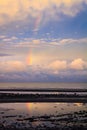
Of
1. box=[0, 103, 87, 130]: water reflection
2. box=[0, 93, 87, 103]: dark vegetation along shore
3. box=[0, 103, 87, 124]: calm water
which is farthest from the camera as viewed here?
box=[0, 93, 87, 103]: dark vegetation along shore

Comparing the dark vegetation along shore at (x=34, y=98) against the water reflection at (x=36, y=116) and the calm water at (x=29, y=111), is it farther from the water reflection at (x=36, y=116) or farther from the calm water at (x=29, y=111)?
the water reflection at (x=36, y=116)

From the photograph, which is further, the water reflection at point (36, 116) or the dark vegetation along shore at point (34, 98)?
the dark vegetation along shore at point (34, 98)

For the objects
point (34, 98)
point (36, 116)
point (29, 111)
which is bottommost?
point (36, 116)

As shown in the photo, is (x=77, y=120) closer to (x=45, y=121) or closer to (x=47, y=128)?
(x=45, y=121)

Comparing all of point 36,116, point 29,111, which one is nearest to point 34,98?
point 29,111

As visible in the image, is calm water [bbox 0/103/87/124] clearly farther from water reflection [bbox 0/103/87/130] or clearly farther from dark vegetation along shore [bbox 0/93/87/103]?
dark vegetation along shore [bbox 0/93/87/103]

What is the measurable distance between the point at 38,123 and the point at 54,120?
2085 mm

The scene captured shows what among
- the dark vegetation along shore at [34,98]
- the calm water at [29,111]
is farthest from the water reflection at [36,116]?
the dark vegetation along shore at [34,98]

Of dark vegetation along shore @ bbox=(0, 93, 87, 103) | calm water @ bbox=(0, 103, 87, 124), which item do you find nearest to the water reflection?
calm water @ bbox=(0, 103, 87, 124)

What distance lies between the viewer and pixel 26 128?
22656 mm

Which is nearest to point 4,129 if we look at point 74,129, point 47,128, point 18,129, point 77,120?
point 18,129

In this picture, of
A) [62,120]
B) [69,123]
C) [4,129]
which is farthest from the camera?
[62,120]

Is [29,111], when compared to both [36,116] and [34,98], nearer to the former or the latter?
[36,116]

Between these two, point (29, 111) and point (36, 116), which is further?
point (29, 111)
